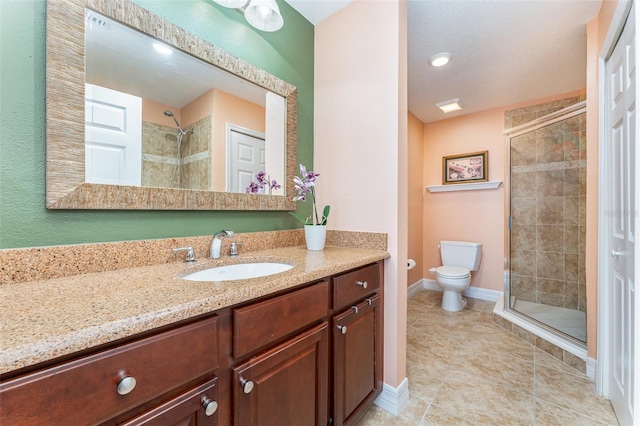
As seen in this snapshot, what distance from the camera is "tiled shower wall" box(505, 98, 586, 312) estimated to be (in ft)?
8.42

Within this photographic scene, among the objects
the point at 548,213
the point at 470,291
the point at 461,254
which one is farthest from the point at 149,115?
the point at 470,291

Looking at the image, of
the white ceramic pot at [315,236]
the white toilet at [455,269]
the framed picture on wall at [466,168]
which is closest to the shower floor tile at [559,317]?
the white toilet at [455,269]

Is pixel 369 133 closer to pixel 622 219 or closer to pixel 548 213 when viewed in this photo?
pixel 622 219

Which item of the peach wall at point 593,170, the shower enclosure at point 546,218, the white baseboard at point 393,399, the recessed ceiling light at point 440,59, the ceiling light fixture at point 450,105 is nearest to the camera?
the white baseboard at point 393,399

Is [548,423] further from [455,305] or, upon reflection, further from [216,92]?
[216,92]

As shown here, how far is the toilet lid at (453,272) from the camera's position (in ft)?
9.03

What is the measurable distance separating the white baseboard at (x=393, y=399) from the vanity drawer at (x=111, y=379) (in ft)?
3.82

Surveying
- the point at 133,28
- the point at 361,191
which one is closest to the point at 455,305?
the point at 361,191

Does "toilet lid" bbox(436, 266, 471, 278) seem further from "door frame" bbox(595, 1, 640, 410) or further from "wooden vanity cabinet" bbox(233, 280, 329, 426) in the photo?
"wooden vanity cabinet" bbox(233, 280, 329, 426)

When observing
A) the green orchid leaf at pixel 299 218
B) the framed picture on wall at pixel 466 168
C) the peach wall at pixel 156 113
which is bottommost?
the green orchid leaf at pixel 299 218

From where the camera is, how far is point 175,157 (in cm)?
119

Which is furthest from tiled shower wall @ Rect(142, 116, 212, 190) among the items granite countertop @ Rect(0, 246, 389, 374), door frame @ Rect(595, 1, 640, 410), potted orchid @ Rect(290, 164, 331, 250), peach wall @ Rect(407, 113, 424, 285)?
peach wall @ Rect(407, 113, 424, 285)

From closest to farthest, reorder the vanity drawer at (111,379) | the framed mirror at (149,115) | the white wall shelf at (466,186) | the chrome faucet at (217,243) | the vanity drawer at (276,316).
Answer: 1. the vanity drawer at (111,379)
2. the vanity drawer at (276,316)
3. the framed mirror at (149,115)
4. the chrome faucet at (217,243)
5. the white wall shelf at (466,186)

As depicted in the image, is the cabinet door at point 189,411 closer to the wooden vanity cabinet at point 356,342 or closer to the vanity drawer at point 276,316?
the vanity drawer at point 276,316
